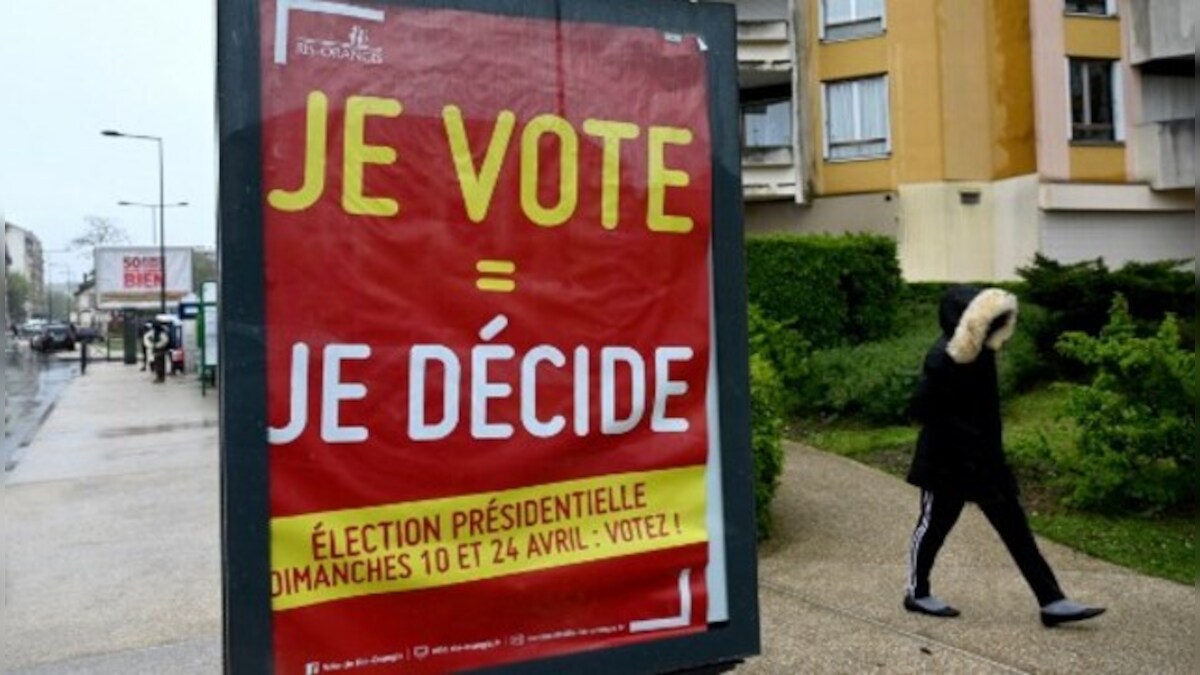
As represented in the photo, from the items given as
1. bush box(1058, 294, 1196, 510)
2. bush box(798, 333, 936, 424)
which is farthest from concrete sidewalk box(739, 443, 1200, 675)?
bush box(798, 333, 936, 424)

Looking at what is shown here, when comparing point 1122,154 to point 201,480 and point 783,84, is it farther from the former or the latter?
point 201,480

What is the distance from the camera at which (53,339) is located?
53688mm

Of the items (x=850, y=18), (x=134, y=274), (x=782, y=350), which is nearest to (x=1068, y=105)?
(x=850, y=18)

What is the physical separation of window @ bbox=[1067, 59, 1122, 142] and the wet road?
21857mm

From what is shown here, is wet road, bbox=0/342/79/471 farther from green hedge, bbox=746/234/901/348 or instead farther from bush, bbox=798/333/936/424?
green hedge, bbox=746/234/901/348

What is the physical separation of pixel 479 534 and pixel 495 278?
25.4 inches

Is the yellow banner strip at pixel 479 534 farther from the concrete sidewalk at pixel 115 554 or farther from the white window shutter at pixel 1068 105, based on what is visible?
the white window shutter at pixel 1068 105

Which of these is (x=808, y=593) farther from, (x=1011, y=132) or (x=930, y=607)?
(x=1011, y=132)

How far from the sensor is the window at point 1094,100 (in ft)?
76.0

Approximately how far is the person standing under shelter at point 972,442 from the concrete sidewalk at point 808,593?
11.8 inches

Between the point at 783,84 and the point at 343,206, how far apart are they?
79.9ft

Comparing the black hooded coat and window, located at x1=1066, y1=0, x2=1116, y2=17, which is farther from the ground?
window, located at x1=1066, y1=0, x2=1116, y2=17

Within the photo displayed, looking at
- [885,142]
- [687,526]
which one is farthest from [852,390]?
[885,142]

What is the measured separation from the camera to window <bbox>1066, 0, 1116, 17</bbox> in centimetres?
2341
